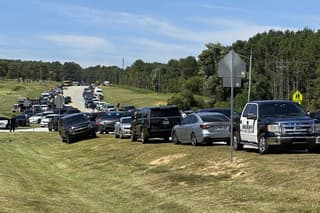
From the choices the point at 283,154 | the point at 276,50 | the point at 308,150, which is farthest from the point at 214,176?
the point at 276,50

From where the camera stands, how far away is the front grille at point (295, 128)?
63.7ft

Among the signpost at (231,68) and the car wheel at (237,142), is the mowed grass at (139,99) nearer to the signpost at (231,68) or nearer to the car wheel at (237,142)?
the car wheel at (237,142)

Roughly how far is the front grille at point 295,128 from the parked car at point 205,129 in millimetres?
6379

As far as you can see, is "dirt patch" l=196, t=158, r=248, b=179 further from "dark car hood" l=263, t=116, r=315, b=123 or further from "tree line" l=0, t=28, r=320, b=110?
"tree line" l=0, t=28, r=320, b=110

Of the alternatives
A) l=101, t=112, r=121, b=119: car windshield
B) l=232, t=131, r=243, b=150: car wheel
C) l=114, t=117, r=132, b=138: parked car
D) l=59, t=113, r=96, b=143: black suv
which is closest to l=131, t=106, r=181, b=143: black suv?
l=114, t=117, r=132, b=138: parked car

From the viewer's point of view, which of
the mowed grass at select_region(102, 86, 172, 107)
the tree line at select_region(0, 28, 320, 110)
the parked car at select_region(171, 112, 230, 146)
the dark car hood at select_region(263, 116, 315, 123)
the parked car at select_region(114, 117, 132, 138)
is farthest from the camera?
the mowed grass at select_region(102, 86, 172, 107)

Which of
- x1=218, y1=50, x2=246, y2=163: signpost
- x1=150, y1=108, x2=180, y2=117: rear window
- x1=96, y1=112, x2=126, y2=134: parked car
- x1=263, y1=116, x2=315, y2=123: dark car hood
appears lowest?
x1=96, y1=112, x2=126, y2=134: parked car

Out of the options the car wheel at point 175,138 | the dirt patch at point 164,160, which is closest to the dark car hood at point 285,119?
the dirt patch at point 164,160

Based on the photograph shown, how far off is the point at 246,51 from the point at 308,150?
397ft

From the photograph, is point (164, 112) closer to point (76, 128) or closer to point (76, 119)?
point (76, 128)

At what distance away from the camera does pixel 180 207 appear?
47.3 ft

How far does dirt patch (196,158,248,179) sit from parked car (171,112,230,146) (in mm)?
5581

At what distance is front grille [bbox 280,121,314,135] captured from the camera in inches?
765

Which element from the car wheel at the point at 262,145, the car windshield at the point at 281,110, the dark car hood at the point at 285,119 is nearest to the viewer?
the dark car hood at the point at 285,119
